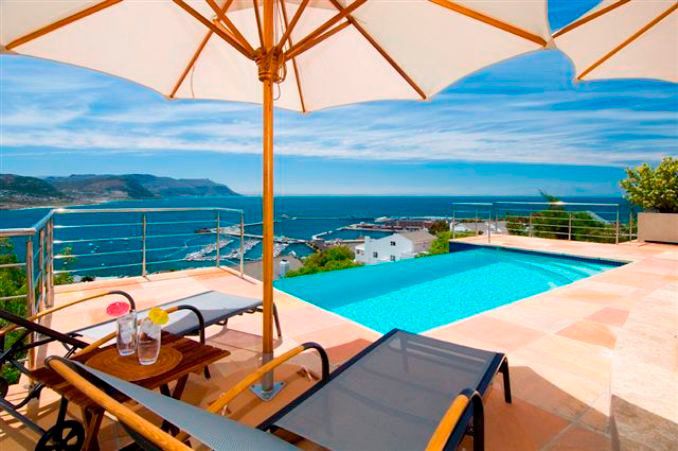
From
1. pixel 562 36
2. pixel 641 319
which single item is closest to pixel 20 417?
pixel 641 319

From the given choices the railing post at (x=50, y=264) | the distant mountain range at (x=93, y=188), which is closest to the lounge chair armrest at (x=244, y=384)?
the railing post at (x=50, y=264)

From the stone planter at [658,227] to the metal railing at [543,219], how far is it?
19cm

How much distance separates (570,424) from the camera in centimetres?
193

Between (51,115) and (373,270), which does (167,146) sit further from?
(373,270)

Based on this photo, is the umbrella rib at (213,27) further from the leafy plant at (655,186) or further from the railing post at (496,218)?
the leafy plant at (655,186)

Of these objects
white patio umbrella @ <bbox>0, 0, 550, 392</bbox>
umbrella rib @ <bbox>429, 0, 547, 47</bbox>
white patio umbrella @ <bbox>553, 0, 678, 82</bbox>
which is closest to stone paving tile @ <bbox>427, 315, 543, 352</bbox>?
white patio umbrella @ <bbox>0, 0, 550, 392</bbox>

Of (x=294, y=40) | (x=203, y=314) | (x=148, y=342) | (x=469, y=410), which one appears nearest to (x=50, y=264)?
(x=203, y=314)

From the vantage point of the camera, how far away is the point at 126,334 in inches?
63.2

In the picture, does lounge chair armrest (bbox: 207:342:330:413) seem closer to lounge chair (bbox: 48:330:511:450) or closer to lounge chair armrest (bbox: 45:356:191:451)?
lounge chair (bbox: 48:330:511:450)

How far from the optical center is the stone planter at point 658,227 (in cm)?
810

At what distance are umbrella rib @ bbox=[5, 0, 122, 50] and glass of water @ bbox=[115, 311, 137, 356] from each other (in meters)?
1.81

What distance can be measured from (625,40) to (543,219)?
7.39m

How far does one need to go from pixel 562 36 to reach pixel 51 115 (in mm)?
53914

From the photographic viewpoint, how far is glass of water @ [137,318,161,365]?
1545 mm
